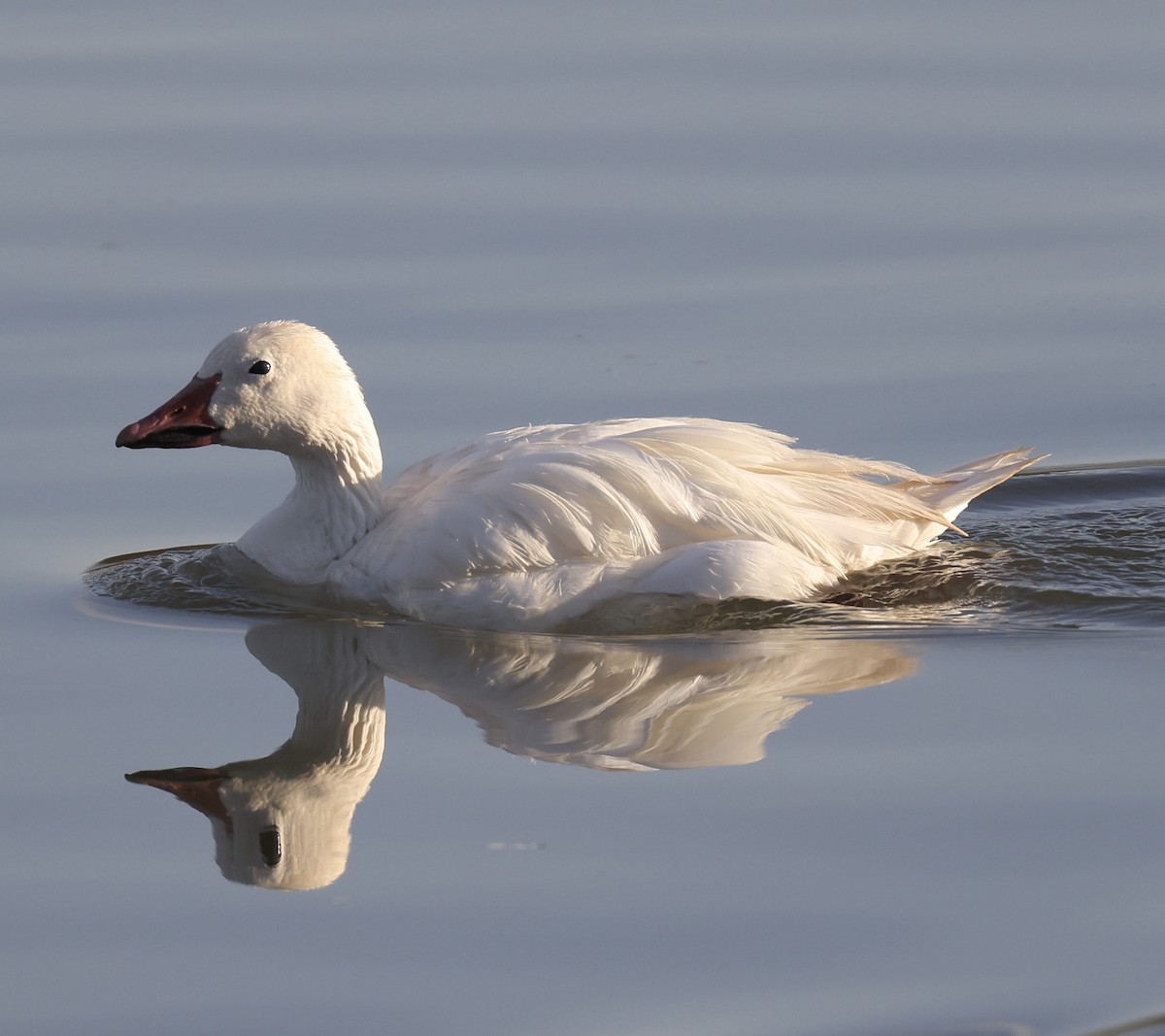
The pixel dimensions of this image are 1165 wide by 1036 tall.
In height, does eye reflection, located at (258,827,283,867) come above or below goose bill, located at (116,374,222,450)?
below

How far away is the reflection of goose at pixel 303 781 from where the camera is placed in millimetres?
6879

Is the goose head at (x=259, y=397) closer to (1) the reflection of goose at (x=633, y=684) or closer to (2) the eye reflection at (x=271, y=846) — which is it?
(1) the reflection of goose at (x=633, y=684)

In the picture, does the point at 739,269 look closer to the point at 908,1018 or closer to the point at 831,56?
the point at 831,56

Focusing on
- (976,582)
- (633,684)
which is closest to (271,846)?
(633,684)

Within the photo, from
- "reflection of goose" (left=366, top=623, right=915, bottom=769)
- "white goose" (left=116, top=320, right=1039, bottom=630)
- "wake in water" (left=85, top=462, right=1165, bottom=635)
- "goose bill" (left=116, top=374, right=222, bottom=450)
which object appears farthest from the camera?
"goose bill" (left=116, top=374, right=222, bottom=450)

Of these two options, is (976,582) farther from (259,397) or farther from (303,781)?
(303,781)

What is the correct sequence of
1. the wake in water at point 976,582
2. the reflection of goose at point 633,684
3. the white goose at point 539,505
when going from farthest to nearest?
the wake in water at point 976,582 → the white goose at point 539,505 → the reflection of goose at point 633,684

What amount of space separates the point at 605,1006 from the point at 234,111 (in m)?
9.88

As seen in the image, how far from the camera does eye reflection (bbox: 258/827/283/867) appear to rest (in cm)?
691

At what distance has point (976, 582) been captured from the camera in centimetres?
951

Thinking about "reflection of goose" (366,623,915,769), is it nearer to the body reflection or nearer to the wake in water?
the body reflection

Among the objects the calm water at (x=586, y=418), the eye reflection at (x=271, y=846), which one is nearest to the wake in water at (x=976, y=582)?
the calm water at (x=586, y=418)

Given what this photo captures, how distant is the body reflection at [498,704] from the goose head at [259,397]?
89 centimetres

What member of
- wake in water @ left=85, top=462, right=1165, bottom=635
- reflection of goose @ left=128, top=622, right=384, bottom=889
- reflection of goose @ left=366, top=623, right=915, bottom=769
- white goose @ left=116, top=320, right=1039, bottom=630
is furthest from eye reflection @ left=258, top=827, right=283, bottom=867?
wake in water @ left=85, top=462, right=1165, bottom=635
